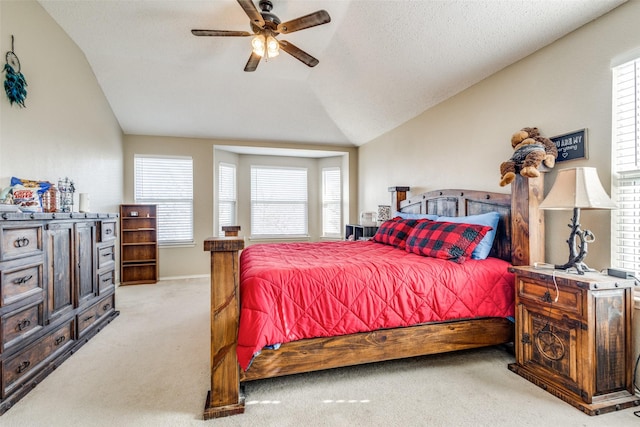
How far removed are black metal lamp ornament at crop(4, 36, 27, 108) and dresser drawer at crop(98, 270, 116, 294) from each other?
5.39 ft

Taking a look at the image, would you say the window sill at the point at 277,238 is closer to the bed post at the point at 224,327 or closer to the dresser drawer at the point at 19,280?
the dresser drawer at the point at 19,280

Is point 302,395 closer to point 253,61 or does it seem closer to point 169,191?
point 253,61

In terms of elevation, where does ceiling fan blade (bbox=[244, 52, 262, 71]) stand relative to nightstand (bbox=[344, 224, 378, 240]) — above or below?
above

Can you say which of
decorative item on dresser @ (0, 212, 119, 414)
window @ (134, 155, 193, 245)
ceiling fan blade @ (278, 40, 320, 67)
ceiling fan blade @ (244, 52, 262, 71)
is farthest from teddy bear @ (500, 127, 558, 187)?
window @ (134, 155, 193, 245)

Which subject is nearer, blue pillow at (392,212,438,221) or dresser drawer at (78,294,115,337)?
dresser drawer at (78,294,115,337)

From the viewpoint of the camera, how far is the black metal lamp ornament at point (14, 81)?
7.39ft

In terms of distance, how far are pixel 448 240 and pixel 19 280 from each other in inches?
119

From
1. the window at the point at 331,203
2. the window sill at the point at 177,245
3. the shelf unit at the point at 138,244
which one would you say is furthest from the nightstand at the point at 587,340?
the shelf unit at the point at 138,244

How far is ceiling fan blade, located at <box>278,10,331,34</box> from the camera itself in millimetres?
2135

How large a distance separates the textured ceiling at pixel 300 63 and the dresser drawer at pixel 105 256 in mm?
2242

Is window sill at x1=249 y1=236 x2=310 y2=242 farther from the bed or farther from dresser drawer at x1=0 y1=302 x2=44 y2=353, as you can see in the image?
dresser drawer at x1=0 y1=302 x2=44 y2=353

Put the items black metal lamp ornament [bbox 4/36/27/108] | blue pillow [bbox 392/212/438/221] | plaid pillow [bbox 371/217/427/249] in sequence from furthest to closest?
blue pillow [bbox 392/212/438/221]
plaid pillow [bbox 371/217/427/249]
black metal lamp ornament [bbox 4/36/27/108]

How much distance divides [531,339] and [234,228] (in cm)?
292

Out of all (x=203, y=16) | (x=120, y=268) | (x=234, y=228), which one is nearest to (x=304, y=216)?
(x=234, y=228)
